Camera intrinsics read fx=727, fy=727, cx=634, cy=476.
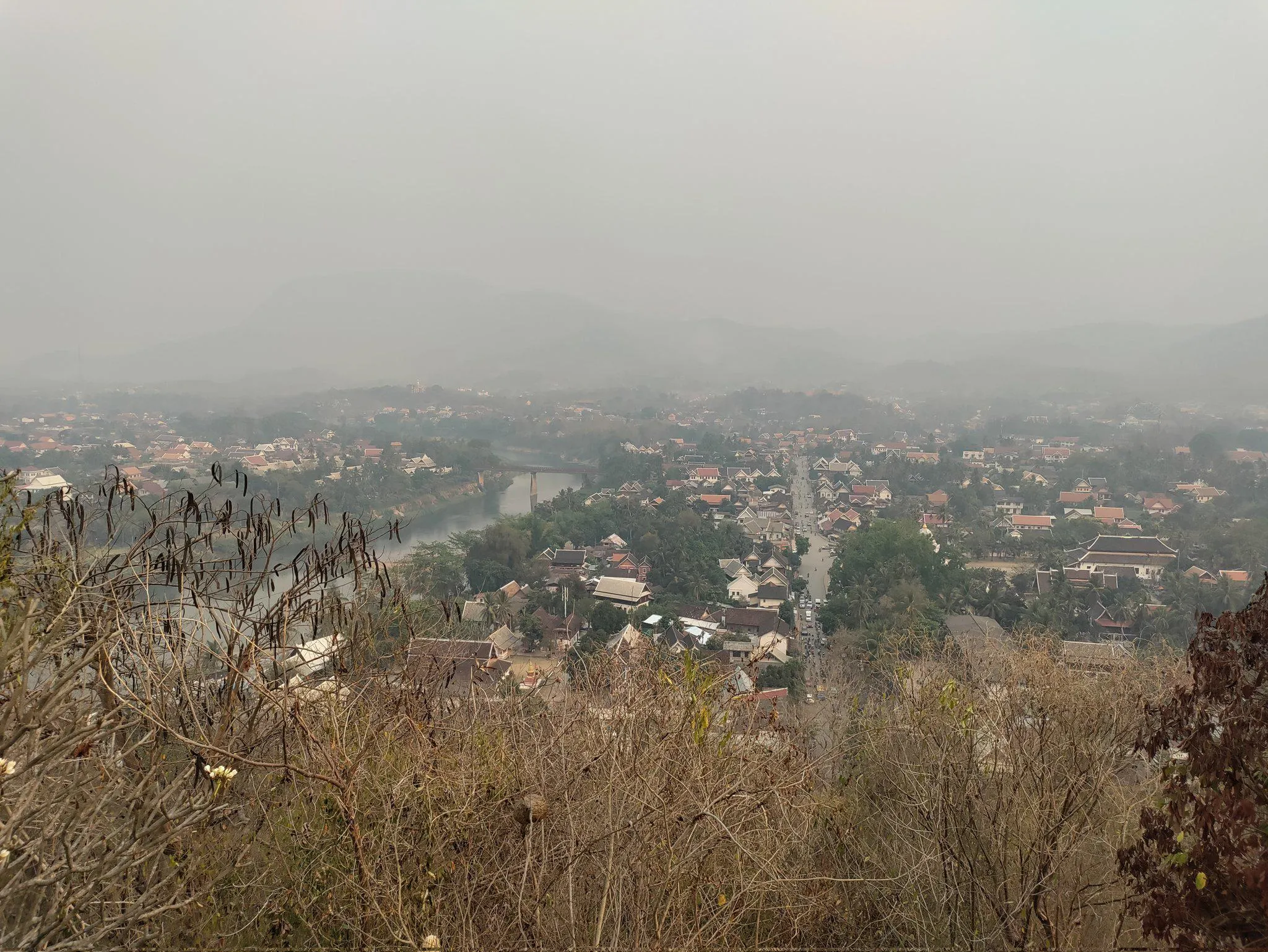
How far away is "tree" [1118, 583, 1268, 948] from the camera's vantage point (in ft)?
3.99

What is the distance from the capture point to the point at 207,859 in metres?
1.65

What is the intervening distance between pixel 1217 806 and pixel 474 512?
1953cm

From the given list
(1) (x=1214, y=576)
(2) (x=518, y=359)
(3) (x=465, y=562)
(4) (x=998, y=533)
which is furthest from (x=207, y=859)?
(2) (x=518, y=359)

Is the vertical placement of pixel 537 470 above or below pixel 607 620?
below

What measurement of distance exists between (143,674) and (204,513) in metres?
0.96

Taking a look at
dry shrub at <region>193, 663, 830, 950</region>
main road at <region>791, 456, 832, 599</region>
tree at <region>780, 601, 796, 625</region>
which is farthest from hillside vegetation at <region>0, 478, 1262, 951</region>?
main road at <region>791, 456, 832, 599</region>

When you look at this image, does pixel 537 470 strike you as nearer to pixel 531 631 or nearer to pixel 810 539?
pixel 810 539

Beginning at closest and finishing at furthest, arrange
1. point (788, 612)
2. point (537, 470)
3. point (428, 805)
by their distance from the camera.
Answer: point (428, 805) < point (788, 612) < point (537, 470)

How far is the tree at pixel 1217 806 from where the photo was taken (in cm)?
122

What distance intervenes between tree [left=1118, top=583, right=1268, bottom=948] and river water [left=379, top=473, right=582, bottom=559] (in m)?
12.1

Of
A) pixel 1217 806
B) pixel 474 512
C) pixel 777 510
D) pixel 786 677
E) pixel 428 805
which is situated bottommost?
pixel 777 510

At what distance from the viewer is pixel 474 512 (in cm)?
2002

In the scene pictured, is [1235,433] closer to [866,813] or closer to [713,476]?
[713,476]

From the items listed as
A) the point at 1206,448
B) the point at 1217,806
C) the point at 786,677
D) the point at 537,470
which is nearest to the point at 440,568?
the point at 786,677
